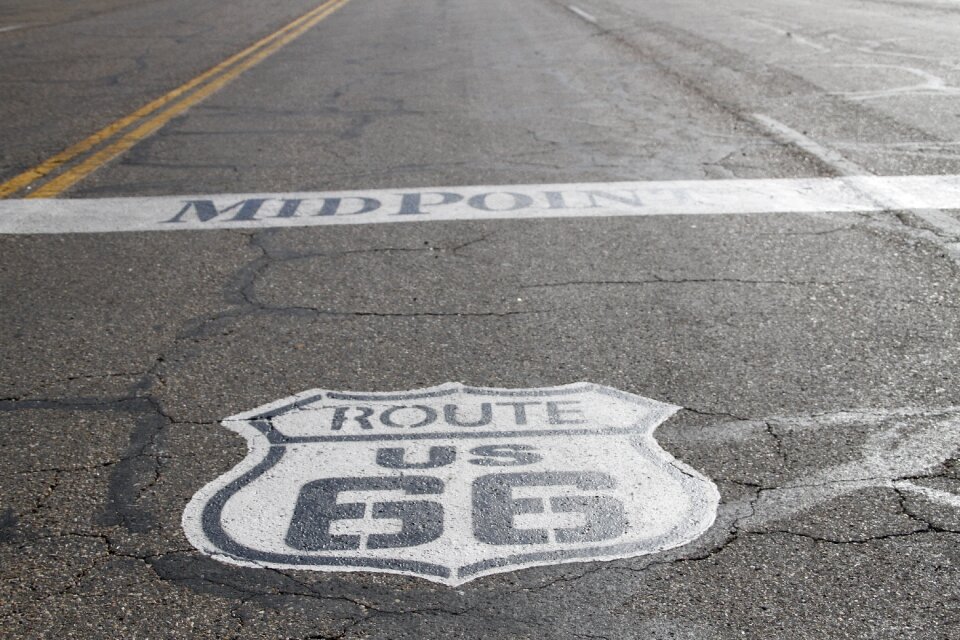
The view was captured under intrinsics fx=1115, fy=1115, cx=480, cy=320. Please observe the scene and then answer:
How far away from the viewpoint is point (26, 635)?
2602mm

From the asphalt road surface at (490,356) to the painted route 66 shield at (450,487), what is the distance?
0.05 feet

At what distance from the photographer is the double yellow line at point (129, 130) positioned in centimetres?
709

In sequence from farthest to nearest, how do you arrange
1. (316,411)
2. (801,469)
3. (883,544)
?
(316,411) < (801,469) < (883,544)

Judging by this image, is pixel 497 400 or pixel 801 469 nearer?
pixel 801 469

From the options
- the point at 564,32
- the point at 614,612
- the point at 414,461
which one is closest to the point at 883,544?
the point at 614,612

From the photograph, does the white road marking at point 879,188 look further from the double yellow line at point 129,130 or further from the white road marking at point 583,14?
the white road marking at point 583,14

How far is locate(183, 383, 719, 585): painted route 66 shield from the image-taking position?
9.48 ft

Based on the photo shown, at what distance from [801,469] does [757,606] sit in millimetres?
723

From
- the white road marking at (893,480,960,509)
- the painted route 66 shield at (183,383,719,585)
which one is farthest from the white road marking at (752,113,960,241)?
the painted route 66 shield at (183,383,719,585)

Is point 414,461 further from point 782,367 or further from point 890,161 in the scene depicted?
point 890,161

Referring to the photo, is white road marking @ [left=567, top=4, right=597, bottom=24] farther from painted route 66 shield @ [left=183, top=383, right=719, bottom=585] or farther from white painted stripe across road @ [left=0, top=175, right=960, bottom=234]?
painted route 66 shield @ [left=183, top=383, right=719, bottom=585]

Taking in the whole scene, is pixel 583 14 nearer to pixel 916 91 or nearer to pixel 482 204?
pixel 916 91

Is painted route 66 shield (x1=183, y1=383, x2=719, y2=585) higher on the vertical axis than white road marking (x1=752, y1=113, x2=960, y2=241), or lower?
higher

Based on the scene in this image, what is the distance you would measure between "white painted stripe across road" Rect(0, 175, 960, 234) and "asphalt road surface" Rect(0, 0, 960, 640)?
31 millimetres
